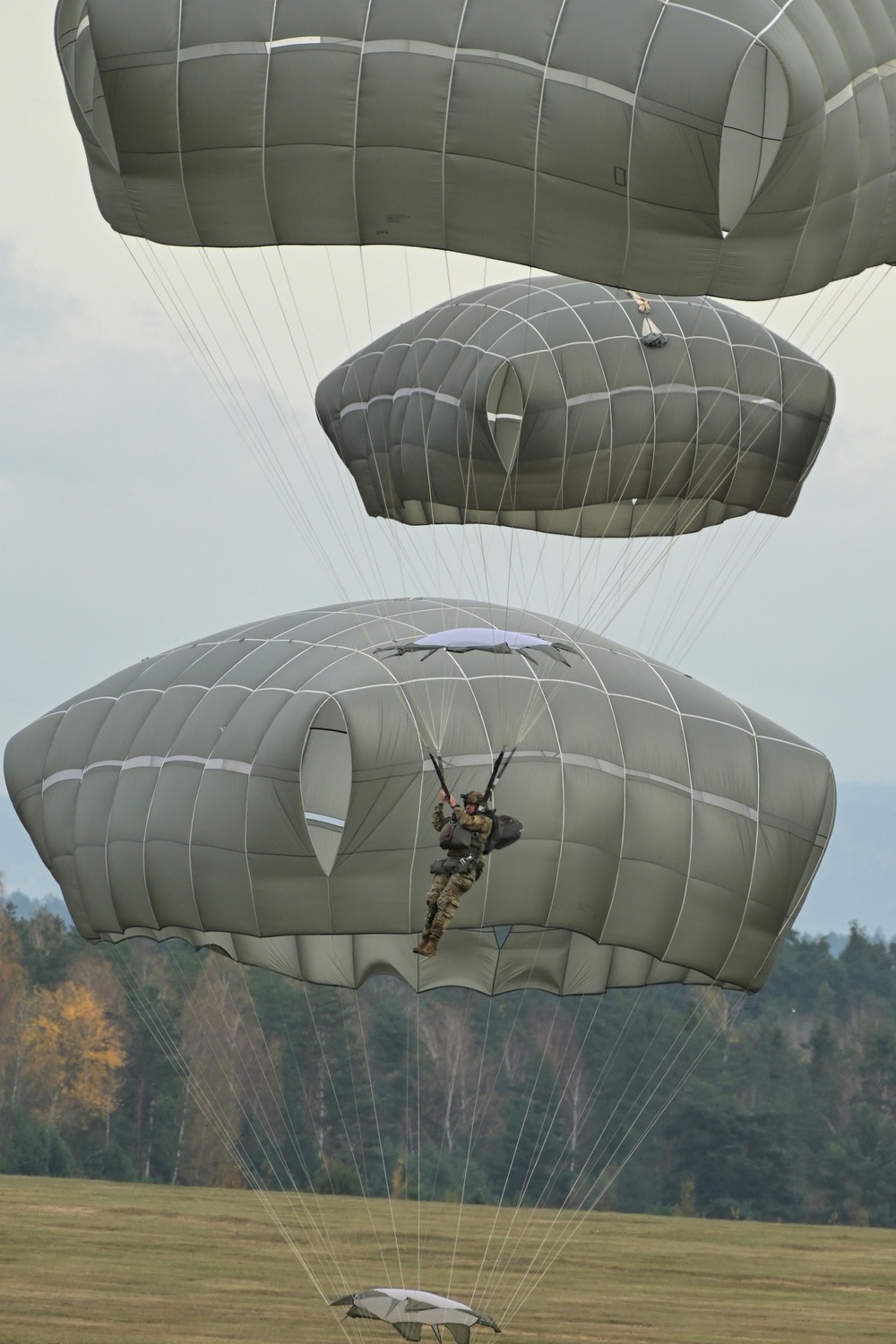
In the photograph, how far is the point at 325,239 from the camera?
13680 millimetres

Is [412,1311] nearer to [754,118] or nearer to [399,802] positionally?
[399,802]

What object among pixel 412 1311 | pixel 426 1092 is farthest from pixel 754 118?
pixel 426 1092

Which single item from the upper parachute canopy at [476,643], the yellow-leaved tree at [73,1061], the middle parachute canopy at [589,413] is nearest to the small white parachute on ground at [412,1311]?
the upper parachute canopy at [476,643]

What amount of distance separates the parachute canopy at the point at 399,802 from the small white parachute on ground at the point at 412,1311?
2924 mm

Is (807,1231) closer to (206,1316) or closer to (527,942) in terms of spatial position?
(206,1316)

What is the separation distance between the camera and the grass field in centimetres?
2848

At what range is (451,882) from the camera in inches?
596

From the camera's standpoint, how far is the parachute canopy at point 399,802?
1692cm

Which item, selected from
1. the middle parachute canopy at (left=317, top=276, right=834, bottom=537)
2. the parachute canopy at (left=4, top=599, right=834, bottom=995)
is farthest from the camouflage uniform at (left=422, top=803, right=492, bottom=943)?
the middle parachute canopy at (left=317, top=276, right=834, bottom=537)

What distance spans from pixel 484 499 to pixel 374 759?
488 cm

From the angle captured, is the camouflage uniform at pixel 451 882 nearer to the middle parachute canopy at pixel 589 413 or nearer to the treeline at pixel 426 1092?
the middle parachute canopy at pixel 589 413

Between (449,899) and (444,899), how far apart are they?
0.04 meters

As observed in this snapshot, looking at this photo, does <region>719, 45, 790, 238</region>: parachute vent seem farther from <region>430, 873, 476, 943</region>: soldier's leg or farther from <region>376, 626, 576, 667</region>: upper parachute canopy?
<region>430, 873, 476, 943</region>: soldier's leg

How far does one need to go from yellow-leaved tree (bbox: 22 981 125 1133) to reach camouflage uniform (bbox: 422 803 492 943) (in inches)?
1827
